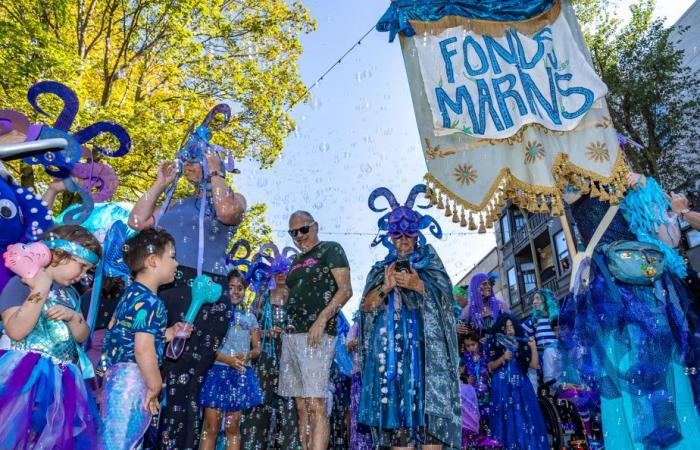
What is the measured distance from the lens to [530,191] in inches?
146

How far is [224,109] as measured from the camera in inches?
135

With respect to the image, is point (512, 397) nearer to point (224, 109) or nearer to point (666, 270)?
point (666, 270)

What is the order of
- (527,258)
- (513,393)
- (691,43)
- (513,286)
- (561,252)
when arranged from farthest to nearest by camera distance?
(513,286) < (527,258) < (561,252) < (691,43) < (513,393)

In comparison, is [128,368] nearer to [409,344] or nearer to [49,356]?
[49,356]

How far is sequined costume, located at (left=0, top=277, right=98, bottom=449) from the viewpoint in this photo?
1.99 metres

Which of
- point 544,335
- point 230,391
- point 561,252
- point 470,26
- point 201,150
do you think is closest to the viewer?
point 201,150

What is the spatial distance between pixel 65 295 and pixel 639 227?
141 inches

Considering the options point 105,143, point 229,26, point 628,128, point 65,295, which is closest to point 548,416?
point 65,295

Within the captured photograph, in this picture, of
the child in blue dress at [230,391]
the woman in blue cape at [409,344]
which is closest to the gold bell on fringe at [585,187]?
the woman in blue cape at [409,344]

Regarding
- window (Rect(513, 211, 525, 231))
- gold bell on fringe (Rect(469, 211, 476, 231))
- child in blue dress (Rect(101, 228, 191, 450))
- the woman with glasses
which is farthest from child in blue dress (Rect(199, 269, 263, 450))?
window (Rect(513, 211, 525, 231))

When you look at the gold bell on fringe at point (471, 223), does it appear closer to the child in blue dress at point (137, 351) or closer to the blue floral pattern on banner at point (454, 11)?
the blue floral pattern on banner at point (454, 11)

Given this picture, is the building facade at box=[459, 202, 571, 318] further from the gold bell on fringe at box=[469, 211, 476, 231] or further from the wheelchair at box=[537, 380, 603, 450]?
the gold bell on fringe at box=[469, 211, 476, 231]

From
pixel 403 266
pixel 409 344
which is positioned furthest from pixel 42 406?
pixel 403 266

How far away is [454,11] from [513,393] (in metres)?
3.61
